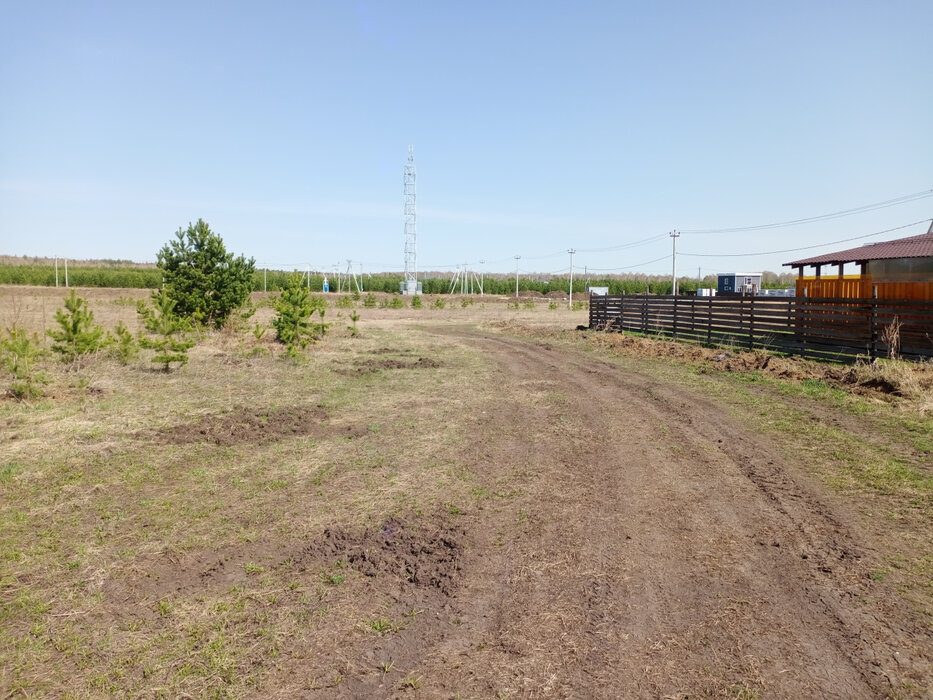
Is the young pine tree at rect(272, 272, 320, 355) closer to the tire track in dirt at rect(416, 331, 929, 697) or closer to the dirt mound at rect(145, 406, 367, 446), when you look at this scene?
the dirt mound at rect(145, 406, 367, 446)

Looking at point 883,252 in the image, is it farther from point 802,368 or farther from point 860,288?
point 802,368

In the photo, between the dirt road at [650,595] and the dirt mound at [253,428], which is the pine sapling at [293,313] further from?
the dirt road at [650,595]

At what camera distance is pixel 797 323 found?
51.3 ft

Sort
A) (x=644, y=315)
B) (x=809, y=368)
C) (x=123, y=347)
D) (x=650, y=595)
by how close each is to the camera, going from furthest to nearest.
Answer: (x=644, y=315) < (x=809, y=368) < (x=123, y=347) < (x=650, y=595)

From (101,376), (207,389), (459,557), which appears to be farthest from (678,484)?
(101,376)

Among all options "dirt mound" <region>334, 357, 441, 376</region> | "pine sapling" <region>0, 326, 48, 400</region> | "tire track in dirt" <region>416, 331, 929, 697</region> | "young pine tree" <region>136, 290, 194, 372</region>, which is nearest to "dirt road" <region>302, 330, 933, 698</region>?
"tire track in dirt" <region>416, 331, 929, 697</region>

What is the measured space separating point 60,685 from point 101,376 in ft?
33.4

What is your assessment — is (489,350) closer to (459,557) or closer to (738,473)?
(738,473)

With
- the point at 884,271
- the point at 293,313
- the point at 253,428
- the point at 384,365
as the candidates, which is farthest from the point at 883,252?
the point at 253,428

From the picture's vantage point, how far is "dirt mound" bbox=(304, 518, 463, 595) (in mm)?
4070

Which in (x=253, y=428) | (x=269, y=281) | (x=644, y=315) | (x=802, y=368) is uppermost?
(x=269, y=281)

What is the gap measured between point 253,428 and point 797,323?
1402 centimetres

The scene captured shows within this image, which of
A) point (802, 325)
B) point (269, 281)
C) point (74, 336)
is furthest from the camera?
point (269, 281)

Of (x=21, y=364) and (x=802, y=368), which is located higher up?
(x=21, y=364)
